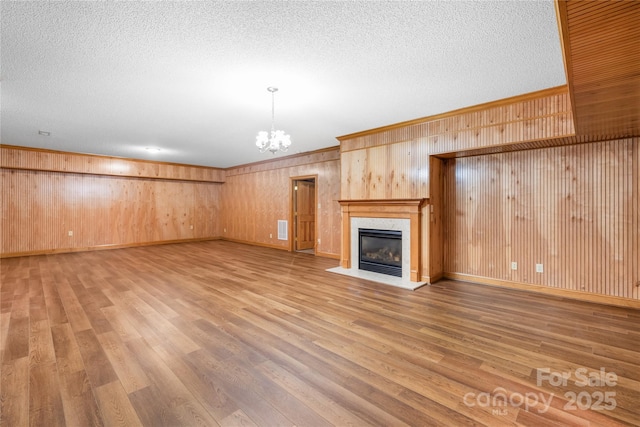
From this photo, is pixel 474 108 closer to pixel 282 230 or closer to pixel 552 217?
pixel 552 217

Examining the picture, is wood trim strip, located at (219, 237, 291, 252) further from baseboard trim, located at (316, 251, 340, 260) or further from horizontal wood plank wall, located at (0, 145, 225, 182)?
horizontal wood plank wall, located at (0, 145, 225, 182)

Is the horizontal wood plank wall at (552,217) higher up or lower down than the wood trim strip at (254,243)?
higher up

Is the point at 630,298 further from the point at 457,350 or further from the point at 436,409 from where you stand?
the point at 436,409

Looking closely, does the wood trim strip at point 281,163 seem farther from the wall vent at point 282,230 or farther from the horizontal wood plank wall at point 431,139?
the wall vent at point 282,230

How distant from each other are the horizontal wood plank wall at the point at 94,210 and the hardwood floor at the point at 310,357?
12.5 ft

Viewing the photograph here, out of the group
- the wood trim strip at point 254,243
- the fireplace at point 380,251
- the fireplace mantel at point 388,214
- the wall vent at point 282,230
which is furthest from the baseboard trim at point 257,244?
the fireplace at point 380,251

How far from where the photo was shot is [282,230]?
26.9ft

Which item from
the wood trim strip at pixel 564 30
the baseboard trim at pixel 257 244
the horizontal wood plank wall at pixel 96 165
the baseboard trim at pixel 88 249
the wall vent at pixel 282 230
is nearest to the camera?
the wood trim strip at pixel 564 30

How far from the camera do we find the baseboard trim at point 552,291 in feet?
11.3

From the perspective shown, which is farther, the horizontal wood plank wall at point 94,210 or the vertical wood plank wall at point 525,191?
the horizontal wood plank wall at point 94,210

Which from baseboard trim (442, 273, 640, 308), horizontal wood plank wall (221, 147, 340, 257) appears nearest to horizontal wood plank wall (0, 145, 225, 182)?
horizontal wood plank wall (221, 147, 340, 257)

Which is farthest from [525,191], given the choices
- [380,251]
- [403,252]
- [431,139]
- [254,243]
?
[254,243]

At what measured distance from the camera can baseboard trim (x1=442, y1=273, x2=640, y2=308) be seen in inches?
135

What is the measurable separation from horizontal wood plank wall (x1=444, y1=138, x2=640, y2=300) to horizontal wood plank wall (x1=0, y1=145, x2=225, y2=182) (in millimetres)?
8208
